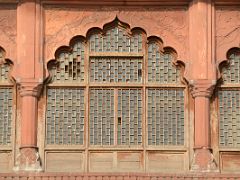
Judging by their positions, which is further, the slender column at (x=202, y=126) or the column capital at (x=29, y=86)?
the column capital at (x=29, y=86)

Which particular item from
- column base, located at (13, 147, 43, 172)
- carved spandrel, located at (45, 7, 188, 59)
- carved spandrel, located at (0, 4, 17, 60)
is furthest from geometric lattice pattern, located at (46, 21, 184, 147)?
carved spandrel, located at (0, 4, 17, 60)

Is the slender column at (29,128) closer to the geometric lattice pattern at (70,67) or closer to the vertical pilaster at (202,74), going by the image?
the geometric lattice pattern at (70,67)

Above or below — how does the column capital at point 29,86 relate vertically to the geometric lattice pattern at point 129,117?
above

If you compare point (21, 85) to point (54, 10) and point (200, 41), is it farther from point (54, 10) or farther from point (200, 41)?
point (200, 41)

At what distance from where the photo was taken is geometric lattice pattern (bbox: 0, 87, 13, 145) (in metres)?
15.1

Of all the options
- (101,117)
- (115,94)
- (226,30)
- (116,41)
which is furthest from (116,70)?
(226,30)

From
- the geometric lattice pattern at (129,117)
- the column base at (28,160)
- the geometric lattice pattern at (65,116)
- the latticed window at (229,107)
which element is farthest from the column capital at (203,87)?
the column base at (28,160)

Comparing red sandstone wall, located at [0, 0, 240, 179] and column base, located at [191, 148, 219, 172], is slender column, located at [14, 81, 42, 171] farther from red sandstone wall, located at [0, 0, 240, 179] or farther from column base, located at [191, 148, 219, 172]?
column base, located at [191, 148, 219, 172]

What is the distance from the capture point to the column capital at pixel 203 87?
15055 mm

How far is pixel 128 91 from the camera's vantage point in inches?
601

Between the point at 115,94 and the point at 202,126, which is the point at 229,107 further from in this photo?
the point at 115,94

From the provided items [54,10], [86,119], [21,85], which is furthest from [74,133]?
[54,10]

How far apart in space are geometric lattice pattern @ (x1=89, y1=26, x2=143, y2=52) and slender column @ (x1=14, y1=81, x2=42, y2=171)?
1.33 meters

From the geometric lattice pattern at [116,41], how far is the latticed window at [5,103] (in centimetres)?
161
